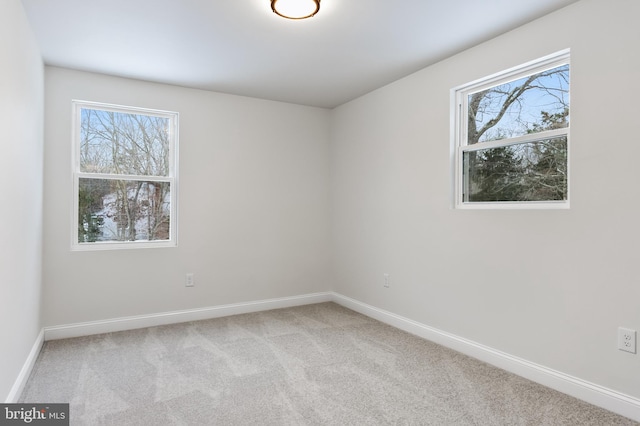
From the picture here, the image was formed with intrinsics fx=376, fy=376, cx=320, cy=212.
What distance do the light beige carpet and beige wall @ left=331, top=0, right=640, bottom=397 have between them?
34 cm

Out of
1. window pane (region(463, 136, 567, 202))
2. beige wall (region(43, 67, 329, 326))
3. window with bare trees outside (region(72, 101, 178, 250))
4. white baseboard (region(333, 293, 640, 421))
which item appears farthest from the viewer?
window with bare trees outside (region(72, 101, 178, 250))

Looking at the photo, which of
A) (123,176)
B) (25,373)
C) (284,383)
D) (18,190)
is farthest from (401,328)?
(18,190)

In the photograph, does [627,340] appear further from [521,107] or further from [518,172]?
[521,107]

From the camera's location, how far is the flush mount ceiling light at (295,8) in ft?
7.48

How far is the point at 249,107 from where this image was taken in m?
4.37

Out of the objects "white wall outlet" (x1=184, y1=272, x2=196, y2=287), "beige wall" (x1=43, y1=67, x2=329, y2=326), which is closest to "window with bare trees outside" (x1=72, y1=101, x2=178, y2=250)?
"beige wall" (x1=43, y1=67, x2=329, y2=326)

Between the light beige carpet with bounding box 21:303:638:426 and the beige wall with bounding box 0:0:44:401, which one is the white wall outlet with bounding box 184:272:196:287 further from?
the beige wall with bounding box 0:0:44:401

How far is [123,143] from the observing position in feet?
12.5

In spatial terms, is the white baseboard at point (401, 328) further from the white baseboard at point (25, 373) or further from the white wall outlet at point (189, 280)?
the white wall outlet at point (189, 280)

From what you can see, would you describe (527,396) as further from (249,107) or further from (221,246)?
(249,107)

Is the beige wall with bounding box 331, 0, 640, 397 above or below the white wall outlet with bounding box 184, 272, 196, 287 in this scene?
above

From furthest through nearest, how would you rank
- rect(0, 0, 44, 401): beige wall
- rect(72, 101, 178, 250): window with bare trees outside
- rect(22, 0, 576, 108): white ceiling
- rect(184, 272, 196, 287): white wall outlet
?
rect(184, 272, 196, 287): white wall outlet, rect(72, 101, 178, 250): window with bare trees outside, rect(22, 0, 576, 108): white ceiling, rect(0, 0, 44, 401): beige wall

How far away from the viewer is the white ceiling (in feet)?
7.99

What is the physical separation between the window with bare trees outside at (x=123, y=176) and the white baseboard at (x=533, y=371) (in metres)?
2.65
